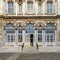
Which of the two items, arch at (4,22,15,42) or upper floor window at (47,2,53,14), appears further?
upper floor window at (47,2,53,14)

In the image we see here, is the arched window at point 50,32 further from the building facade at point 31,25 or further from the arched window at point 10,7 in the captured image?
the arched window at point 10,7

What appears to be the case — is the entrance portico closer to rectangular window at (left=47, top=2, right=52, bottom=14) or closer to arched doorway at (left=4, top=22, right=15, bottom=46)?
arched doorway at (left=4, top=22, right=15, bottom=46)

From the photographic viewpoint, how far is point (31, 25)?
1497 inches

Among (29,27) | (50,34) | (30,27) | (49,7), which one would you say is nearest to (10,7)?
(29,27)

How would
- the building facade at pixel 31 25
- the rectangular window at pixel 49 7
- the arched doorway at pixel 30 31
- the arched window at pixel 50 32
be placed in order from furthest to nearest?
the rectangular window at pixel 49 7 < the arched doorway at pixel 30 31 < the arched window at pixel 50 32 < the building facade at pixel 31 25

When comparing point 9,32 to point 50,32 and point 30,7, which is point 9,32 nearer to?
point 30,7

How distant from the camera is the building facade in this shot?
123ft

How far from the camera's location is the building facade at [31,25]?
123ft

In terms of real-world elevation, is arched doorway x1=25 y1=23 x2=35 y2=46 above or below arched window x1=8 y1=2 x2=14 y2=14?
below

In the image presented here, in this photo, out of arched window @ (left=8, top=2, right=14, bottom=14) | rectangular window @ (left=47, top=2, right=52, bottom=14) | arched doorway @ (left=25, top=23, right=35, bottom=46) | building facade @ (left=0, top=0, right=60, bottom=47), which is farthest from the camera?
arched window @ (left=8, top=2, right=14, bottom=14)

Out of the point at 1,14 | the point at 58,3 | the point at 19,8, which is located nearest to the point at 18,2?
the point at 19,8

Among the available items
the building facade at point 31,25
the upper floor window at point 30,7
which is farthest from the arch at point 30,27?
the upper floor window at point 30,7

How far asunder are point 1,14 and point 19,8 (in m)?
3.38

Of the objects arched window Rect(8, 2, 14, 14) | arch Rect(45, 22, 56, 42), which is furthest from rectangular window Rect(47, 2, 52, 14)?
arched window Rect(8, 2, 14, 14)
